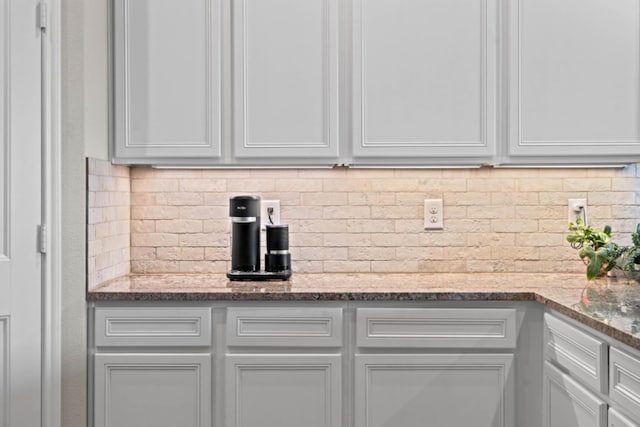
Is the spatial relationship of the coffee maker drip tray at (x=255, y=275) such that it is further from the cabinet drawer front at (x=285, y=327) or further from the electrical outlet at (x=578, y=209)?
the electrical outlet at (x=578, y=209)

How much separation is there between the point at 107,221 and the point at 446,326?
1374mm

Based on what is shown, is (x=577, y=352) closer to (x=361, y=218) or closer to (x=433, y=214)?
(x=433, y=214)

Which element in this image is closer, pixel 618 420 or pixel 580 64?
pixel 618 420

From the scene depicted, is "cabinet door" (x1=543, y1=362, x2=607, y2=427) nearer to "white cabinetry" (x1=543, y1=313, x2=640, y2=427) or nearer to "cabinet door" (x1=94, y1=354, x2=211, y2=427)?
"white cabinetry" (x1=543, y1=313, x2=640, y2=427)

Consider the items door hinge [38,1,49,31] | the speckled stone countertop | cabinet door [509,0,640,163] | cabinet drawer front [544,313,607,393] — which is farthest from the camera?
cabinet door [509,0,640,163]

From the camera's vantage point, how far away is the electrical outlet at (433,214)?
9.66ft

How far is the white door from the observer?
2.23 meters

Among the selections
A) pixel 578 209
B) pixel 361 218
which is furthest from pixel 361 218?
pixel 578 209

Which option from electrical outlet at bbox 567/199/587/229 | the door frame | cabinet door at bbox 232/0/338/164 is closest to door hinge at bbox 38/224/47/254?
the door frame

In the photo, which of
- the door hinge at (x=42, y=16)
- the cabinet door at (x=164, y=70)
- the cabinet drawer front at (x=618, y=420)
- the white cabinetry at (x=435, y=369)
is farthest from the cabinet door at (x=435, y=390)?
the door hinge at (x=42, y=16)

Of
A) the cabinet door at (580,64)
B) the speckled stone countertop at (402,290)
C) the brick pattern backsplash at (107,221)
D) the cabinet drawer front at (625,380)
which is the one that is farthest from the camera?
the cabinet door at (580,64)

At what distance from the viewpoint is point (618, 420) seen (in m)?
1.74

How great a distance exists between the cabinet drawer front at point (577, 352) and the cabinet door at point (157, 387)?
1.19m

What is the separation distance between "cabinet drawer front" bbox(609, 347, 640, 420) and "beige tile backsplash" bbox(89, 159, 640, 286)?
119 centimetres
